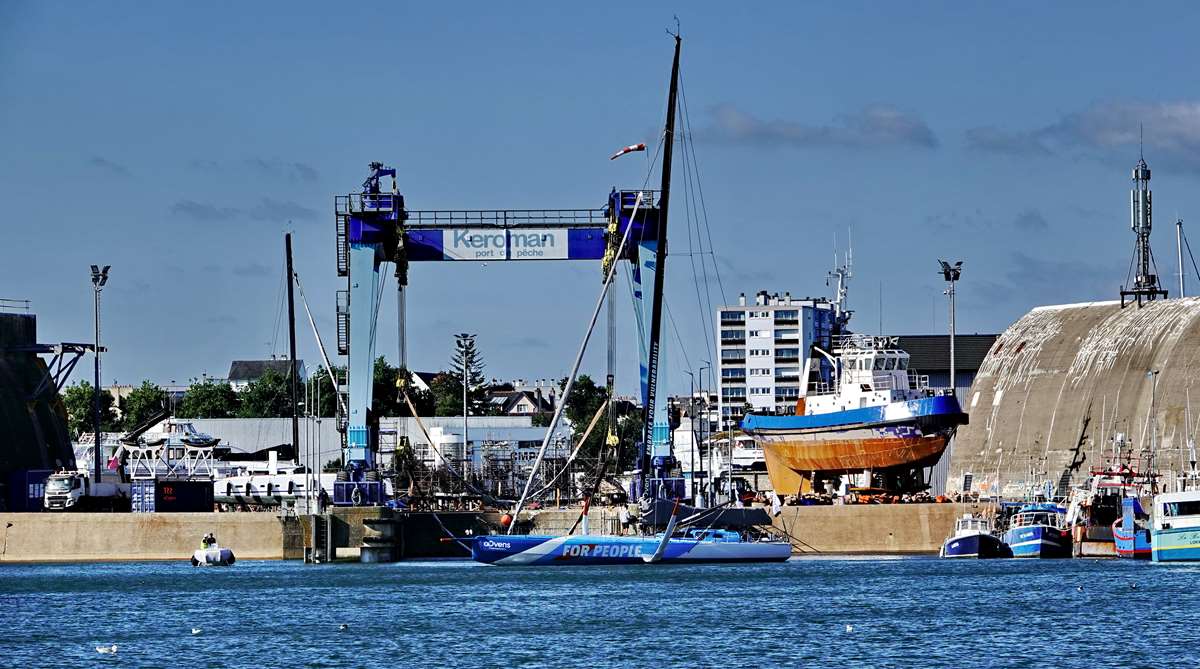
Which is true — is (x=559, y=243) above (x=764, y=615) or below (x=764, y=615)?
above

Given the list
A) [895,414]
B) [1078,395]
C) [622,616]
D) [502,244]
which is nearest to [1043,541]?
[895,414]

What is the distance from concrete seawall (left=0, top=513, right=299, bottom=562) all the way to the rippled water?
428 inches

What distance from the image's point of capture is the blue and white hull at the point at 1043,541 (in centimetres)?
9025

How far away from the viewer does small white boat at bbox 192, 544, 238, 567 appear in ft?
306

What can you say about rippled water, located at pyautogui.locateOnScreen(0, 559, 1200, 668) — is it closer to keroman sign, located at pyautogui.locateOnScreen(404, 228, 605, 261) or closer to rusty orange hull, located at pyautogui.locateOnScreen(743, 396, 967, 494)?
keroman sign, located at pyautogui.locateOnScreen(404, 228, 605, 261)

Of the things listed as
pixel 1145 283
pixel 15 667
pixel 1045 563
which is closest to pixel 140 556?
pixel 1045 563

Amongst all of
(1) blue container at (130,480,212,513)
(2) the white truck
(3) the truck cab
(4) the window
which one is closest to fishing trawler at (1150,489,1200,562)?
(4) the window

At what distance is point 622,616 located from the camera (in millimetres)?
61625

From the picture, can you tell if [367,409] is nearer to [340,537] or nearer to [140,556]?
[340,537]

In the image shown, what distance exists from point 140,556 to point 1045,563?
42.7 m

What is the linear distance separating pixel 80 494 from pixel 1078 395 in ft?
177

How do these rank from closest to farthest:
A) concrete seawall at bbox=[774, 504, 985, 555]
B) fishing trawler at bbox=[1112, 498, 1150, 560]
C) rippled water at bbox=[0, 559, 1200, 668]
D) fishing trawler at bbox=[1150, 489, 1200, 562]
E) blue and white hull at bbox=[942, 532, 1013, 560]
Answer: rippled water at bbox=[0, 559, 1200, 668], fishing trawler at bbox=[1150, 489, 1200, 562], fishing trawler at bbox=[1112, 498, 1150, 560], blue and white hull at bbox=[942, 532, 1013, 560], concrete seawall at bbox=[774, 504, 985, 555]

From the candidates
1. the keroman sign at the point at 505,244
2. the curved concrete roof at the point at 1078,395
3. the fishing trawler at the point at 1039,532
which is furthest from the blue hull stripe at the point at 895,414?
Answer: the keroman sign at the point at 505,244

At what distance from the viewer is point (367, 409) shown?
90.2m
